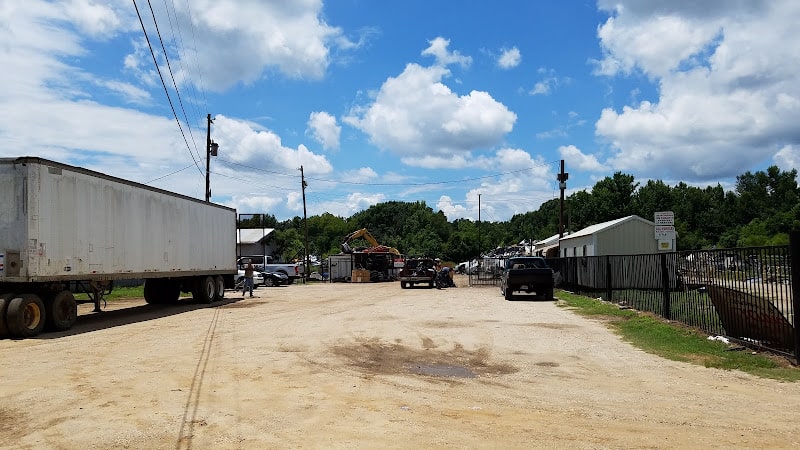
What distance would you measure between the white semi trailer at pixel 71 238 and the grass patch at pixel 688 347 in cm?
1337

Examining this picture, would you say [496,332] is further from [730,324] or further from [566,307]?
[566,307]

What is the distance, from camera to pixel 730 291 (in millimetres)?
11742

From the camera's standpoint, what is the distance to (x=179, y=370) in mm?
10008

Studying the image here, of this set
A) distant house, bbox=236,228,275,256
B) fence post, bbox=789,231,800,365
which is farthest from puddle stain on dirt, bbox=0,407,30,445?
distant house, bbox=236,228,275,256

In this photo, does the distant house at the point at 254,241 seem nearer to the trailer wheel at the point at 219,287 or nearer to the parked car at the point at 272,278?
the parked car at the point at 272,278

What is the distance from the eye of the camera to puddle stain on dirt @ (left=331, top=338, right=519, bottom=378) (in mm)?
9969

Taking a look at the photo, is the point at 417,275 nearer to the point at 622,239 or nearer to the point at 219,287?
the point at 622,239

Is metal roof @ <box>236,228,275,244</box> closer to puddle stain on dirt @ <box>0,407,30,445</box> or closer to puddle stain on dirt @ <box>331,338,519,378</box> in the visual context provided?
puddle stain on dirt @ <box>331,338,519,378</box>

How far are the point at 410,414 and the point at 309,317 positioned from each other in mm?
12574

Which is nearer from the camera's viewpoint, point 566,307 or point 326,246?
point 566,307

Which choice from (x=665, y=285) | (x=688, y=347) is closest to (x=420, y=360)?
(x=688, y=347)

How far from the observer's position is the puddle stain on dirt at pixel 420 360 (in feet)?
32.7

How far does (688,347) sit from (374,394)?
673cm

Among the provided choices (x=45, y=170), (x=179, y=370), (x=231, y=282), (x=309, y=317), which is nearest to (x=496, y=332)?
(x=309, y=317)
